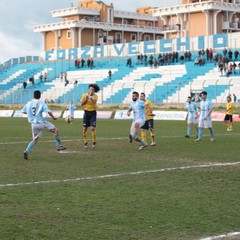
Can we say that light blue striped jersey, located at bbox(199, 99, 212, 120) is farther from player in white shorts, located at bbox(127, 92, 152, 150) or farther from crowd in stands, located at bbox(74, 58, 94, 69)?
crowd in stands, located at bbox(74, 58, 94, 69)

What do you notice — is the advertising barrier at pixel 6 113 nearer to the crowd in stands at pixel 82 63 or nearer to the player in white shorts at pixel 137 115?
the crowd in stands at pixel 82 63

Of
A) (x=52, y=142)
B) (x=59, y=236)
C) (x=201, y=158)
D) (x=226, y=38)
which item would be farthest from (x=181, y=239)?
(x=226, y=38)

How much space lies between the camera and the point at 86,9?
3770 inches

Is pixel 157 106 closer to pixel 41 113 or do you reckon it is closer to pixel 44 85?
pixel 44 85

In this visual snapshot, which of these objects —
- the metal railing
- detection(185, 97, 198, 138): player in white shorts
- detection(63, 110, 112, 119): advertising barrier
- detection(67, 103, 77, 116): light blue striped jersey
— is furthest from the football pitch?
the metal railing

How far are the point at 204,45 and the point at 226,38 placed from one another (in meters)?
2.67

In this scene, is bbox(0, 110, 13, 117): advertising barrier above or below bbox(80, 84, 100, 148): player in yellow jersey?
below

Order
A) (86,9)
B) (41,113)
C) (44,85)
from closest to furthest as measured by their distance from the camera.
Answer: (41,113) < (44,85) < (86,9)

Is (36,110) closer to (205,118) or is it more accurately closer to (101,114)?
(205,118)

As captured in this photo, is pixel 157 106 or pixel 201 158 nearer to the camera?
pixel 201 158

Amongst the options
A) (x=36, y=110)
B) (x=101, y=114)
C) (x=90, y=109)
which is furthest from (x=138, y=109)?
(x=101, y=114)

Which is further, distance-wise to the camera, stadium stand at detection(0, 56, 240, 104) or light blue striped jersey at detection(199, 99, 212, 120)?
stadium stand at detection(0, 56, 240, 104)

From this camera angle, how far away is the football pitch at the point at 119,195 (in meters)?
9.00

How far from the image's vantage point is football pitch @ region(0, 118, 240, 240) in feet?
29.5
